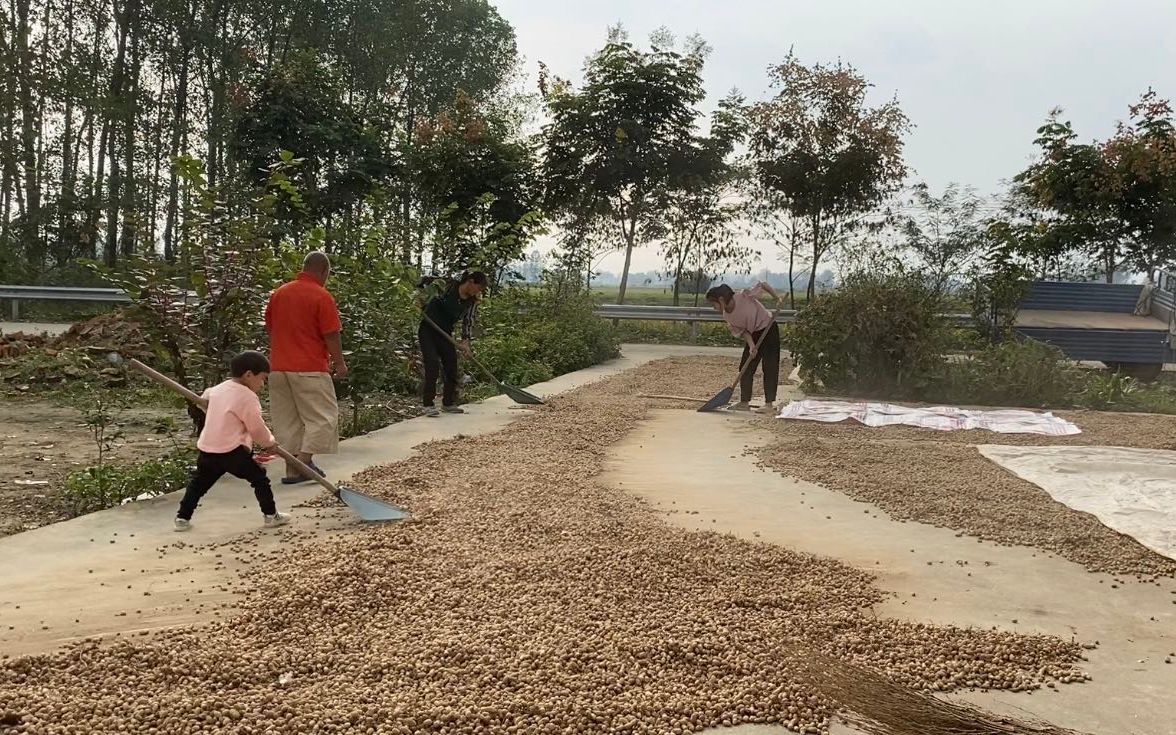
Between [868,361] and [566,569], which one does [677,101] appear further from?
[566,569]

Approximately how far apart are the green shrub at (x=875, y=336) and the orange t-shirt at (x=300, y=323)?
19.8ft

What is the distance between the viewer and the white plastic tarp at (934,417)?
7.97m

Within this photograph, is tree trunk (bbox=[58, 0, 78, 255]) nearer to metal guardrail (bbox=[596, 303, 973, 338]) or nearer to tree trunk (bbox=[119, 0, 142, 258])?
tree trunk (bbox=[119, 0, 142, 258])

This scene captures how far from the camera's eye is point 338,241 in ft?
29.2

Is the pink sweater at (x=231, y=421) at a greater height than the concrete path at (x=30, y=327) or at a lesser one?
greater

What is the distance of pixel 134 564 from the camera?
3791mm

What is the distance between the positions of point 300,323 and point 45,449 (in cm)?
232

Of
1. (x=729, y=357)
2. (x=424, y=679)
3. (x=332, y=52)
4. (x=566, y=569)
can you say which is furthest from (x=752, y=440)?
(x=332, y=52)

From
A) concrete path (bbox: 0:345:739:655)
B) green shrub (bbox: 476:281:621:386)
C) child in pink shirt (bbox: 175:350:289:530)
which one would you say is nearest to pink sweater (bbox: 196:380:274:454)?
child in pink shirt (bbox: 175:350:289:530)

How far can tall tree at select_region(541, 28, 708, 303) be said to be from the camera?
17547mm

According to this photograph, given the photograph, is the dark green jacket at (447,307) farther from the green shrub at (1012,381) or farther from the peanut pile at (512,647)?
the green shrub at (1012,381)

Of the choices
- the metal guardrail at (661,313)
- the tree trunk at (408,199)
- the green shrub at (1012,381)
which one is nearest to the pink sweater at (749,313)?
the green shrub at (1012,381)

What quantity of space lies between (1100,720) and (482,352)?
8.98 meters

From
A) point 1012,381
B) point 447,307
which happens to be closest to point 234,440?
point 447,307
